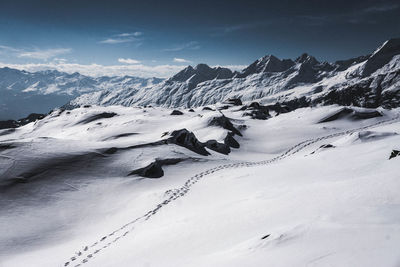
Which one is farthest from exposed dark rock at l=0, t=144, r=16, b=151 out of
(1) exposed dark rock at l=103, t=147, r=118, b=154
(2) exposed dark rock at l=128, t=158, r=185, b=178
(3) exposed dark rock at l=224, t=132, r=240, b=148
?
(3) exposed dark rock at l=224, t=132, r=240, b=148

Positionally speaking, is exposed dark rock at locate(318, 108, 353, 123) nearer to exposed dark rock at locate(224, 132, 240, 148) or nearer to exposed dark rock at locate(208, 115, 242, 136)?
exposed dark rock at locate(208, 115, 242, 136)

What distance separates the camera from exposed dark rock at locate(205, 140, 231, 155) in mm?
52344

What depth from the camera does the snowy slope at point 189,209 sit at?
8.88 m

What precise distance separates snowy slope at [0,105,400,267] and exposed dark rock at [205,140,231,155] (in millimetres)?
9406

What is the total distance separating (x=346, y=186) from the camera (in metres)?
14.4

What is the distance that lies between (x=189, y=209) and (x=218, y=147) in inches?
1291

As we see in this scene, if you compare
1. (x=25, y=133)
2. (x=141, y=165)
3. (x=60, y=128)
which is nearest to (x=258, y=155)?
(x=141, y=165)

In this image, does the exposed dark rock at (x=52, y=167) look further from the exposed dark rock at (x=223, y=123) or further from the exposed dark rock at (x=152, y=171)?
the exposed dark rock at (x=223, y=123)

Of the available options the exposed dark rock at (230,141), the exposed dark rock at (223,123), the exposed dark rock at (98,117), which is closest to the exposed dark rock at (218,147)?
the exposed dark rock at (230,141)

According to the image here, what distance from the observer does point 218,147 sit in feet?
173

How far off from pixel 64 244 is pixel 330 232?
57.6ft

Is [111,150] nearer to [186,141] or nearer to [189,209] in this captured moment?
[186,141]

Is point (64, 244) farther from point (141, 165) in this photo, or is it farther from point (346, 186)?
point (346, 186)

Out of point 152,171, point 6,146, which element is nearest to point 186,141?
point 152,171
